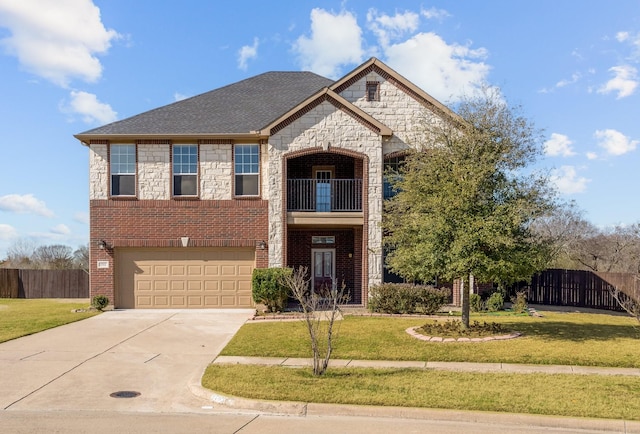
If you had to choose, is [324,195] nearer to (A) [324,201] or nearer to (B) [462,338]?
(A) [324,201]

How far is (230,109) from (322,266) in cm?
735

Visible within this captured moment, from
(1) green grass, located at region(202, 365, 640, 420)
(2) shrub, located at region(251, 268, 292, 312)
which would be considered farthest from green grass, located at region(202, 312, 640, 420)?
(2) shrub, located at region(251, 268, 292, 312)

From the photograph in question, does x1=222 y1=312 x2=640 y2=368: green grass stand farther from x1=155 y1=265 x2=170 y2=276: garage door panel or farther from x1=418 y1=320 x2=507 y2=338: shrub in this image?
x1=155 y1=265 x2=170 y2=276: garage door panel

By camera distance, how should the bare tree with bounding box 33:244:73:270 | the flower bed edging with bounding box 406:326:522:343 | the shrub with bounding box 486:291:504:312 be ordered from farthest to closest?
the bare tree with bounding box 33:244:73:270 → the shrub with bounding box 486:291:504:312 → the flower bed edging with bounding box 406:326:522:343

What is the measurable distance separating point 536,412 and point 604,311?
56.5 feet

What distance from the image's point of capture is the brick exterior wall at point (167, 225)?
20.0 m

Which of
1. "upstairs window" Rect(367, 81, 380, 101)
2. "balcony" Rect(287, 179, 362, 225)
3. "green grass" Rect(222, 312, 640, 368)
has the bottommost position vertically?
"green grass" Rect(222, 312, 640, 368)

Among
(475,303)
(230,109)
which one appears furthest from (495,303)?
(230,109)

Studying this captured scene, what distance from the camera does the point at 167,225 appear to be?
2006 centimetres

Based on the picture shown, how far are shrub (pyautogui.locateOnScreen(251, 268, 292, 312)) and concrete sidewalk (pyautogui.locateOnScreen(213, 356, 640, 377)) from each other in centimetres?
682

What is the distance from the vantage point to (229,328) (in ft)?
51.8

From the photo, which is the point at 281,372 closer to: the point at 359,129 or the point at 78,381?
the point at 78,381

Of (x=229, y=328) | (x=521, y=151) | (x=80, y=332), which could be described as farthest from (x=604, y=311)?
(x=80, y=332)

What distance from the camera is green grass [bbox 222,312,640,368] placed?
11.2 metres
